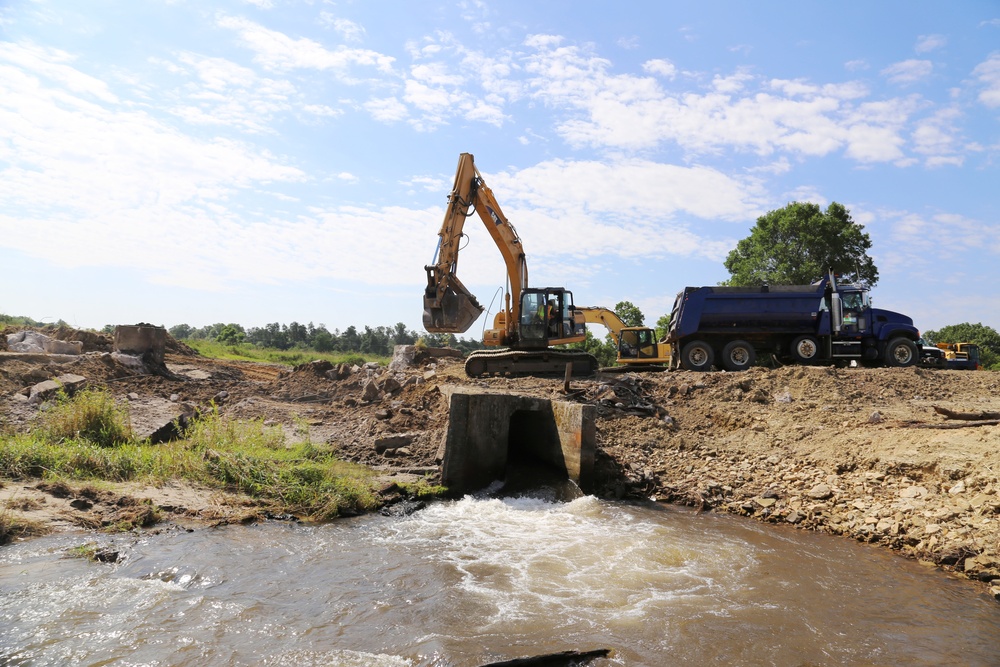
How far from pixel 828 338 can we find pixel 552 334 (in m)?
6.81

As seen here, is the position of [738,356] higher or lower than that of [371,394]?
higher

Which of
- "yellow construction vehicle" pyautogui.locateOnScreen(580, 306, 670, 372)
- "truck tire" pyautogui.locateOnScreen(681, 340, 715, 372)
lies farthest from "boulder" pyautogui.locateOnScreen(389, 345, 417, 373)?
"truck tire" pyautogui.locateOnScreen(681, 340, 715, 372)

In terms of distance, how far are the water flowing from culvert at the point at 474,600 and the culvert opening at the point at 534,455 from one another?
1977 mm

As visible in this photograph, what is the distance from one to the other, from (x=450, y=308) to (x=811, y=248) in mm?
20235

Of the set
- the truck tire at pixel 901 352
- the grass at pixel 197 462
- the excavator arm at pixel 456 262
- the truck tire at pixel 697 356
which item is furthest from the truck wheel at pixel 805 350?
the grass at pixel 197 462

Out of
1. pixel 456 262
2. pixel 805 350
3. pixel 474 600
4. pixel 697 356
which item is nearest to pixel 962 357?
pixel 805 350

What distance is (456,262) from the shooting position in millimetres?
16594

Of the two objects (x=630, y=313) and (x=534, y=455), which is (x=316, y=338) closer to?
(x=630, y=313)

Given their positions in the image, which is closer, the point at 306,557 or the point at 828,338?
the point at 306,557

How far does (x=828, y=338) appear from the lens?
16.3 meters

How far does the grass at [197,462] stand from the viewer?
7715 mm

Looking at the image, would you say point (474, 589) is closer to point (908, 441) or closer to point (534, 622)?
point (534, 622)

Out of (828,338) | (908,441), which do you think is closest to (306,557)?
(908,441)

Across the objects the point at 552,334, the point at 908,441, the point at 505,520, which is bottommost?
Result: the point at 505,520
